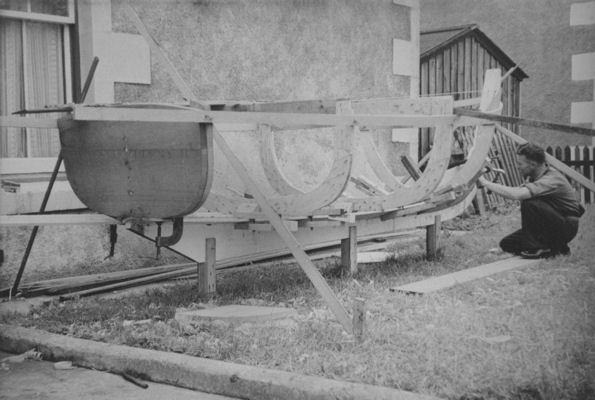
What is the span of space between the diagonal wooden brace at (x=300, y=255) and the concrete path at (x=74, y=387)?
89cm

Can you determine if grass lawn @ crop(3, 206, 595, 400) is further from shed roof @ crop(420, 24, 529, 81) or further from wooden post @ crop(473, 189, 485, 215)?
shed roof @ crop(420, 24, 529, 81)

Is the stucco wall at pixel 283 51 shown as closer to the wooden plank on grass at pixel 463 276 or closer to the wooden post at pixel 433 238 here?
the wooden post at pixel 433 238

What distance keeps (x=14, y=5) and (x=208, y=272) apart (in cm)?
289

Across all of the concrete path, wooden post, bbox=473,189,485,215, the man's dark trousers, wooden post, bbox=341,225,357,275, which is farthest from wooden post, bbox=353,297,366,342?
wooden post, bbox=473,189,485,215

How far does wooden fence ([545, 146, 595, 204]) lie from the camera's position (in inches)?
504

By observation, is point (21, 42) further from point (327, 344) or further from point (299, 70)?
point (327, 344)

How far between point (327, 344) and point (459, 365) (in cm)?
81

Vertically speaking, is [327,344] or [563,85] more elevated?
[563,85]

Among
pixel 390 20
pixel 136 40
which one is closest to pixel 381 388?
pixel 136 40

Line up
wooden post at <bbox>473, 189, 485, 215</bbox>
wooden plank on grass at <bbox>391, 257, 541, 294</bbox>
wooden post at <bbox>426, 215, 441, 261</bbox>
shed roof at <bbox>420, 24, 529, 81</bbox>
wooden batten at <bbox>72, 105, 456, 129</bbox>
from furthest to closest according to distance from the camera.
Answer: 1. shed roof at <bbox>420, 24, 529, 81</bbox>
2. wooden post at <bbox>473, 189, 485, 215</bbox>
3. wooden post at <bbox>426, 215, 441, 261</bbox>
4. wooden plank on grass at <bbox>391, 257, 541, 294</bbox>
5. wooden batten at <bbox>72, 105, 456, 129</bbox>

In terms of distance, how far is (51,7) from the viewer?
6.77 metres

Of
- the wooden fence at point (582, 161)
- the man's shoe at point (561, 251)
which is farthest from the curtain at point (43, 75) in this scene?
the wooden fence at point (582, 161)

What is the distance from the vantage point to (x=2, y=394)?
3.78 meters

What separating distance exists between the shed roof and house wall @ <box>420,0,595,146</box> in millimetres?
783
